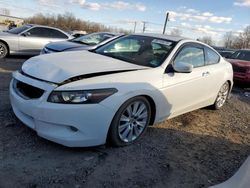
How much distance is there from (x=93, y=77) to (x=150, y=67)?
104cm

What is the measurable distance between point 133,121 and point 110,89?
71 centimetres

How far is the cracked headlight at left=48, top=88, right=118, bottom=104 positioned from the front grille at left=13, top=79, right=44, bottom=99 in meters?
0.22

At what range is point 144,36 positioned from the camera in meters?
5.48

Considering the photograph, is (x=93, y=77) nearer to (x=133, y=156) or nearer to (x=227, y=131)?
(x=133, y=156)

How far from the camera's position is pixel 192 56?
5.35 m

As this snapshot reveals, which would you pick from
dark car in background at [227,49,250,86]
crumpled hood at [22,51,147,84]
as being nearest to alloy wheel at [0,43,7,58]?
crumpled hood at [22,51,147,84]

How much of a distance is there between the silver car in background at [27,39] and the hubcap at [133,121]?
828cm

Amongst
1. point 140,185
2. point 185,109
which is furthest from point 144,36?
point 140,185

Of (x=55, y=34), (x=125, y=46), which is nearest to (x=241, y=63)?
(x=125, y=46)

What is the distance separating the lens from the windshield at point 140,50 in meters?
4.75

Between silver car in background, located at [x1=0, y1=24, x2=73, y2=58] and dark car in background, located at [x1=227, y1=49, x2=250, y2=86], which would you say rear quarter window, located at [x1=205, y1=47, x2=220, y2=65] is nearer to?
dark car in background, located at [x1=227, y1=49, x2=250, y2=86]

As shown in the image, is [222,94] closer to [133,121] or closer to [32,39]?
[133,121]

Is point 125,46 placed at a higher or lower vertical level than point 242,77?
higher

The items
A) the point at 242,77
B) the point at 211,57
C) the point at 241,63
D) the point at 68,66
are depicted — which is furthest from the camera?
the point at 241,63
